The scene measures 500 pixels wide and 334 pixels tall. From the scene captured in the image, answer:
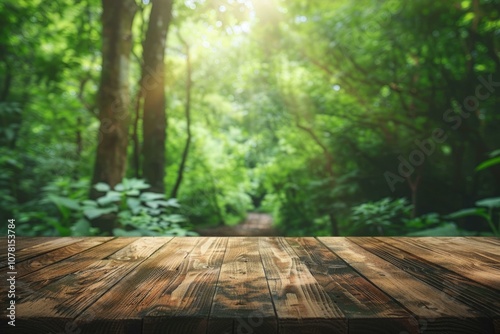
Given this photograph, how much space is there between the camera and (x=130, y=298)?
32.8 inches

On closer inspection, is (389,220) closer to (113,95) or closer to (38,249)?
(113,95)

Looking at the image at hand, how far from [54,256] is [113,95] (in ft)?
8.60

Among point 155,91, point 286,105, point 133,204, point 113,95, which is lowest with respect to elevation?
point 133,204

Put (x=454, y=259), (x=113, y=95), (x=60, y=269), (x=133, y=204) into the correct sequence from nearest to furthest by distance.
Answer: (x=60, y=269)
(x=454, y=259)
(x=133, y=204)
(x=113, y=95)

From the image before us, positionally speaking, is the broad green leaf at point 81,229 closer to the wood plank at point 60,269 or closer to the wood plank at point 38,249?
the wood plank at point 38,249

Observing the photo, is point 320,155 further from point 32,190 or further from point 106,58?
point 32,190

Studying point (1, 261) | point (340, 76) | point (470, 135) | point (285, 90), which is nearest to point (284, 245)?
point (1, 261)

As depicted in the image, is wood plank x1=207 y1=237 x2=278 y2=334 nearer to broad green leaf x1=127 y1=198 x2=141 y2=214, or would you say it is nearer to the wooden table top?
the wooden table top

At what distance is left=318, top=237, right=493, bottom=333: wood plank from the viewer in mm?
714

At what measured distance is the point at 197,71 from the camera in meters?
10.0

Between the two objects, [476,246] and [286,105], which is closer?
[476,246]

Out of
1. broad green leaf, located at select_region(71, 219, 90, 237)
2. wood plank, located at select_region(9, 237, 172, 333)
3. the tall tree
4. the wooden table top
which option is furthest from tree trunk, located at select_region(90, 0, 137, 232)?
wood plank, located at select_region(9, 237, 172, 333)

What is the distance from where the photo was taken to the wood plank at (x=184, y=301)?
710 mm

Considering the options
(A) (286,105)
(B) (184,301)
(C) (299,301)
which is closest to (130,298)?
(B) (184,301)
